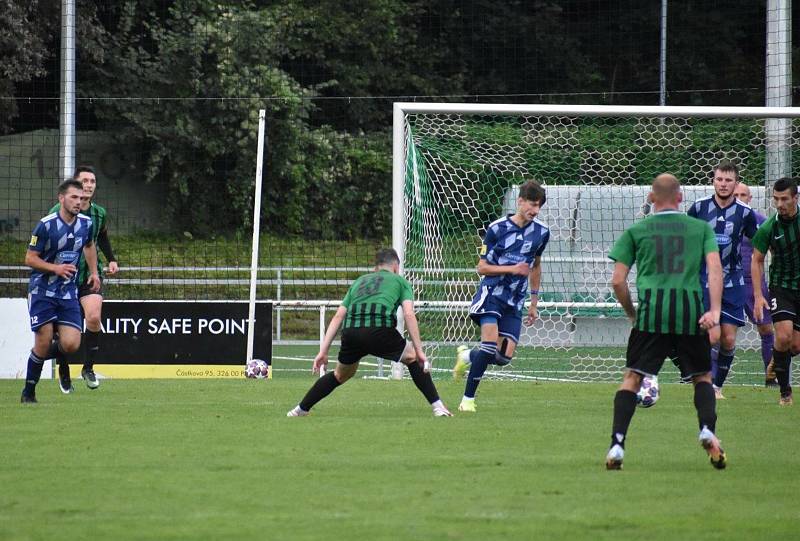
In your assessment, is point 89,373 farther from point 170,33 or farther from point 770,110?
point 170,33

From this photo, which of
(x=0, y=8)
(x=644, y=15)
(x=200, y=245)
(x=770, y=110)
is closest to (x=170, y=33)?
(x=0, y=8)

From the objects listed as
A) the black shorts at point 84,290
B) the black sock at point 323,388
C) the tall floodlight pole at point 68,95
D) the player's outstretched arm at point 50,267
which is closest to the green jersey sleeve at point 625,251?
the black sock at point 323,388

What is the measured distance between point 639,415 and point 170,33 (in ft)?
71.0

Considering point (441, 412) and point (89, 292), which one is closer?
point (441, 412)

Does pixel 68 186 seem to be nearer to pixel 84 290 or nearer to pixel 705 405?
pixel 84 290

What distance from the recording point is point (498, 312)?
35.5ft

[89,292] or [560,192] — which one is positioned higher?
[560,192]

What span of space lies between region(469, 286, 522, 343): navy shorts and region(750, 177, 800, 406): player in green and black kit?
200 cm

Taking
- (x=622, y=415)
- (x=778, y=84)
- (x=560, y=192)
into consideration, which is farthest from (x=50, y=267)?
(x=778, y=84)

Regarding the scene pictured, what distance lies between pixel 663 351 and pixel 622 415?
46 cm

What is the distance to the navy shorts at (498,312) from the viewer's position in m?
10.8

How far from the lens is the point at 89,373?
42.2ft

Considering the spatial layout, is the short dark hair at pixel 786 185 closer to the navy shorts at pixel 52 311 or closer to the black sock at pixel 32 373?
the navy shorts at pixel 52 311

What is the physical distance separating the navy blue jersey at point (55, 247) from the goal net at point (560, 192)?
157 inches
